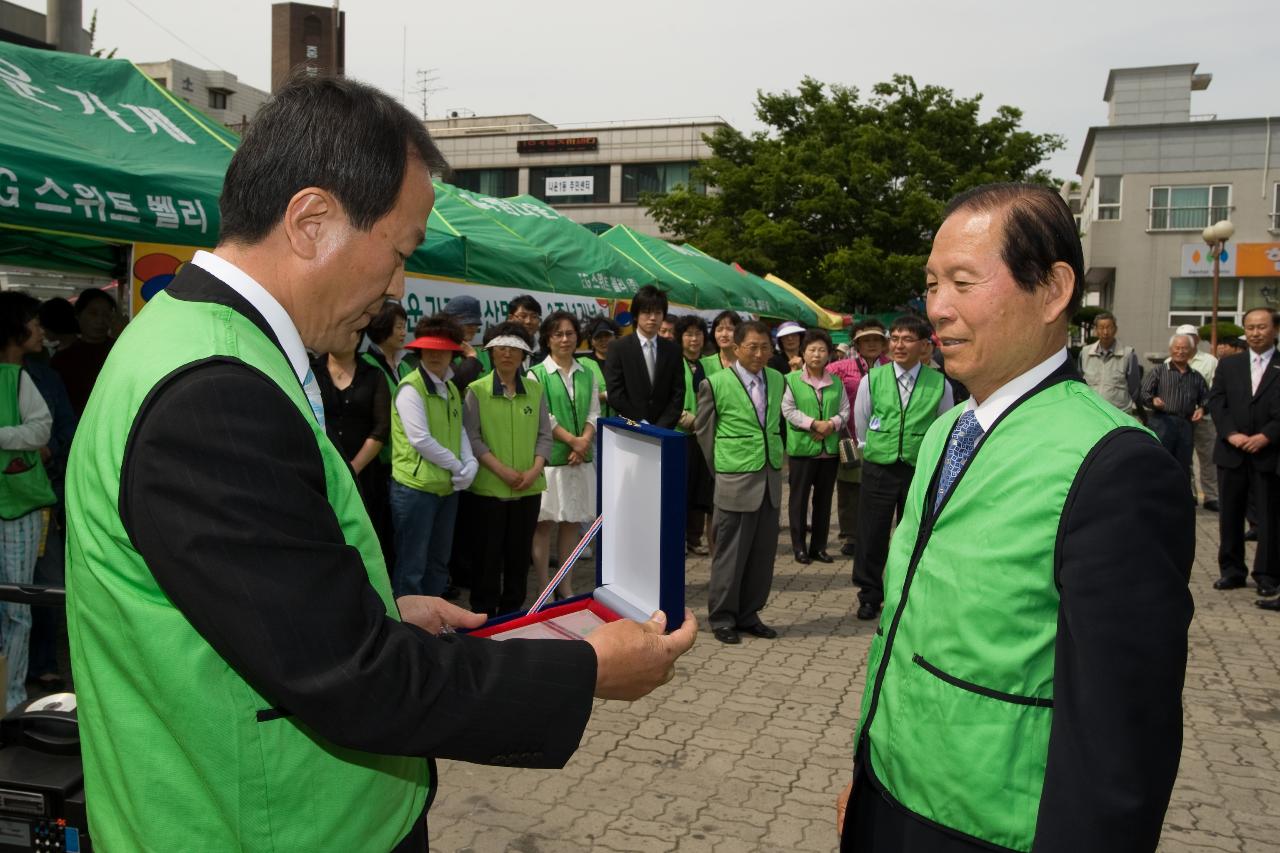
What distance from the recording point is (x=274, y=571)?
1.10 m

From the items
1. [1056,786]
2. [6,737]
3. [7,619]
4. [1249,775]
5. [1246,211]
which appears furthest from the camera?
[1246,211]

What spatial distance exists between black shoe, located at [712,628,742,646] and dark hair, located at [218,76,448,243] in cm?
518

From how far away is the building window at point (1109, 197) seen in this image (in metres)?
39.4

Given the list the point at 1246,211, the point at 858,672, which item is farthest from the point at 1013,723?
the point at 1246,211

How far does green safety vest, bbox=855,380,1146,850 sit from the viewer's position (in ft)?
5.04

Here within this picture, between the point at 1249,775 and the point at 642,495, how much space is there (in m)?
3.91

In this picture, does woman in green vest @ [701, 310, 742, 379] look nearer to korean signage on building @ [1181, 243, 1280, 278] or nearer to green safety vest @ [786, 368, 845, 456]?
green safety vest @ [786, 368, 845, 456]

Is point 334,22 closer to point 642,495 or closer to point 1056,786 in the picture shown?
point 642,495

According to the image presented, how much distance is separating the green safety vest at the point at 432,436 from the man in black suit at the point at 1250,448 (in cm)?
604

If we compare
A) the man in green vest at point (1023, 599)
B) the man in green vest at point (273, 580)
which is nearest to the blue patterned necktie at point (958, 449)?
the man in green vest at point (1023, 599)

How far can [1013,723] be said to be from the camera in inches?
60.8

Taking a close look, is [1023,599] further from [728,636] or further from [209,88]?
[209,88]

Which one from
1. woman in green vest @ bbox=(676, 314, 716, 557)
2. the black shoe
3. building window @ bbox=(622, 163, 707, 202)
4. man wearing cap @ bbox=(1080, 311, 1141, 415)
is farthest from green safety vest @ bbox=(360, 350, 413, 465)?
building window @ bbox=(622, 163, 707, 202)

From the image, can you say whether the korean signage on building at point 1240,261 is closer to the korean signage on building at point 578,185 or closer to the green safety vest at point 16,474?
the korean signage on building at point 578,185
